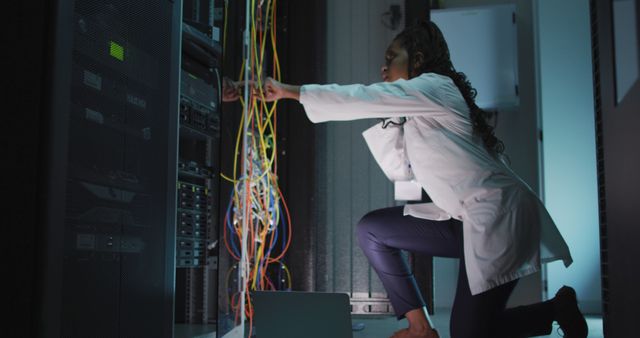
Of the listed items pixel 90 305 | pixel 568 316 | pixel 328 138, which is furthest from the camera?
pixel 328 138

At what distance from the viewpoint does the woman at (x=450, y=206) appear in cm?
196

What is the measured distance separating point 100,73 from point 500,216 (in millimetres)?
1194

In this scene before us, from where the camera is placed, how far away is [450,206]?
2064mm

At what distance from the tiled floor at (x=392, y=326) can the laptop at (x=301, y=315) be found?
86 centimetres

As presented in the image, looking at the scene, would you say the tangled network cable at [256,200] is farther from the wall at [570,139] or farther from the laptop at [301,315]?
the wall at [570,139]

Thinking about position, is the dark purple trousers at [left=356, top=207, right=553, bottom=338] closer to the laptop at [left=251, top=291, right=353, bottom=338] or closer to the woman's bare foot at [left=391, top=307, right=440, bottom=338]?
the woman's bare foot at [left=391, top=307, right=440, bottom=338]

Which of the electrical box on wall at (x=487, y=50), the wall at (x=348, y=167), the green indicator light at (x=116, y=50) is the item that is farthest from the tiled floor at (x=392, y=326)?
the green indicator light at (x=116, y=50)

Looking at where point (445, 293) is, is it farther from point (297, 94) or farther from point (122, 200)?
point (122, 200)

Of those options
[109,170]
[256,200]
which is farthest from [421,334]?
[109,170]

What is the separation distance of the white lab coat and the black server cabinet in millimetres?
655

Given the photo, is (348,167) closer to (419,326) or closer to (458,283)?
(419,326)

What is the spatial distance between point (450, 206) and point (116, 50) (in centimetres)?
112

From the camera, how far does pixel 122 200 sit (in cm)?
140

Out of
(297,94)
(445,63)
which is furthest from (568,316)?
(297,94)
